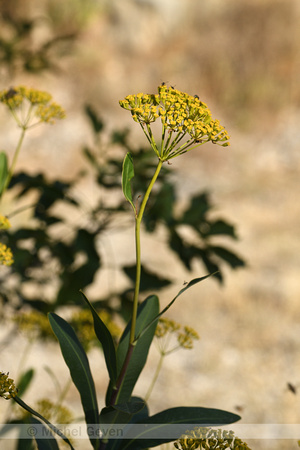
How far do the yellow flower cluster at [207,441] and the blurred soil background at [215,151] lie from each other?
1.05 meters

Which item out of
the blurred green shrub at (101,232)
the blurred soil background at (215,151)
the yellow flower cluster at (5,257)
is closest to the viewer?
the yellow flower cluster at (5,257)

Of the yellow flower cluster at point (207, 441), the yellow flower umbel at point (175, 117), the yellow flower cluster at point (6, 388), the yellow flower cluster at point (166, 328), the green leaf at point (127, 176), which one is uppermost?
the yellow flower umbel at point (175, 117)

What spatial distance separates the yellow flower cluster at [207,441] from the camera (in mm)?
485

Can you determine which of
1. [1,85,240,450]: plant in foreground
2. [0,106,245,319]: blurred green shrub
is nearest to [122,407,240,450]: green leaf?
[1,85,240,450]: plant in foreground

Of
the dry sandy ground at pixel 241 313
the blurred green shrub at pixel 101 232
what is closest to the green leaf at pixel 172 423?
the blurred green shrub at pixel 101 232

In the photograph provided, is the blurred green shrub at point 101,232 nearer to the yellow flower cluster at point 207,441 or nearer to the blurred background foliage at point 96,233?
the blurred background foliage at point 96,233

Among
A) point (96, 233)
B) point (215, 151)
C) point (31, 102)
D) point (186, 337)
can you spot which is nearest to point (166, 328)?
point (186, 337)

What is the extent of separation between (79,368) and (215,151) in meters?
4.76

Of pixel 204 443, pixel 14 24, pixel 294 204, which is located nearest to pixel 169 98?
pixel 204 443

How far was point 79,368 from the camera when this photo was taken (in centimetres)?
55

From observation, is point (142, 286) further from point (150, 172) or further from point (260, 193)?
point (260, 193)

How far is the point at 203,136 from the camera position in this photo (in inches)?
21.2

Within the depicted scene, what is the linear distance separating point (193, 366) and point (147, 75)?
3.72 m

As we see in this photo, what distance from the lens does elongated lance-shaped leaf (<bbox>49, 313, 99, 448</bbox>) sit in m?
0.54
